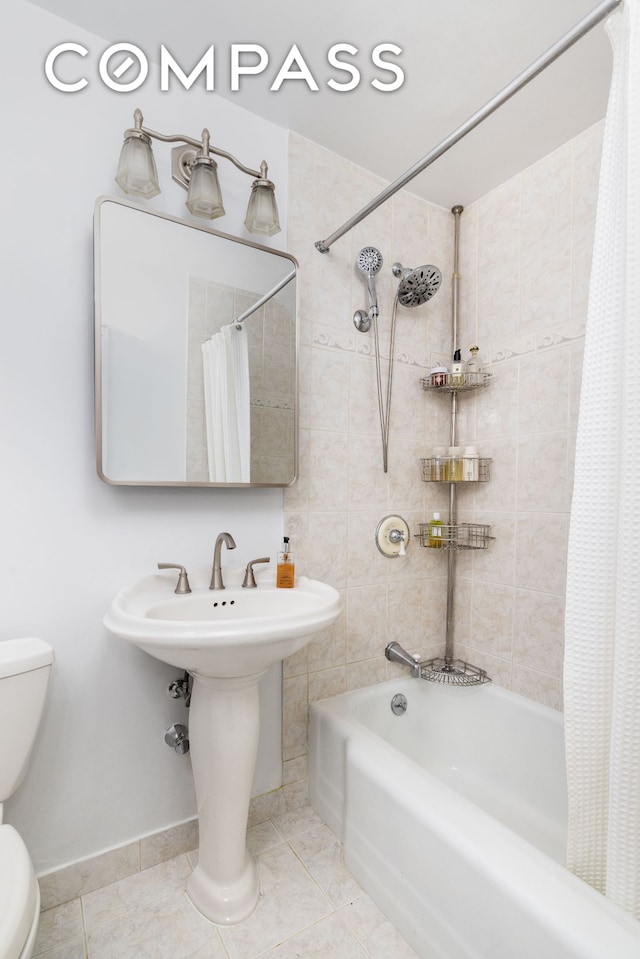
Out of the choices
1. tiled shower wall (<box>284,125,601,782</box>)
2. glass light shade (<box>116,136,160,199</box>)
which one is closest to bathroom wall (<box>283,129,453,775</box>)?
tiled shower wall (<box>284,125,601,782</box>)

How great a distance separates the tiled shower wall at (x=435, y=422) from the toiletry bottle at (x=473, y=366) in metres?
0.06

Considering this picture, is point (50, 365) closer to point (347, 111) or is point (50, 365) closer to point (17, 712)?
point (17, 712)

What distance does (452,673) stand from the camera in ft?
5.94

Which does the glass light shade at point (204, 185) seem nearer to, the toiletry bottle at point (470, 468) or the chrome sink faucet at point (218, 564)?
the chrome sink faucet at point (218, 564)

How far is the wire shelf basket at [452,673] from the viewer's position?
175 centimetres

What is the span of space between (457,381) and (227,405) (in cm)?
92

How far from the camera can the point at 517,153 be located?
5.49 feet

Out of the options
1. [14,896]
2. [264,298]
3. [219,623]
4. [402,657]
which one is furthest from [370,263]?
[14,896]

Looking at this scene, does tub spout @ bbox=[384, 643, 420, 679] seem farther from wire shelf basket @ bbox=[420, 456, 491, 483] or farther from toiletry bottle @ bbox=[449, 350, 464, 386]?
toiletry bottle @ bbox=[449, 350, 464, 386]

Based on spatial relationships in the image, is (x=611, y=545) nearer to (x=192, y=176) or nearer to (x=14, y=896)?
(x=14, y=896)

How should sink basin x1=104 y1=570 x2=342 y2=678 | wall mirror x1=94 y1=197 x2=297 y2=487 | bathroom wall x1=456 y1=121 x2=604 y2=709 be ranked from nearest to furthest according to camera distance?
sink basin x1=104 y1=570 x2=342 y2=678 → wall mirror x1=94 y1=197 x2=297 y2=487 → bathroom wall x1=456 y1=121 x2=604 y2=709

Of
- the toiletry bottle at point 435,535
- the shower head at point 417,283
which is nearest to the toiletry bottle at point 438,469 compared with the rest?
the toiletry bottle at point 435,535

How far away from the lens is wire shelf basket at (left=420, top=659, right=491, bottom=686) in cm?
175

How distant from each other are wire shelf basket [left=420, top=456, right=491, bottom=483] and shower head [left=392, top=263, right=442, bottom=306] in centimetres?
61
